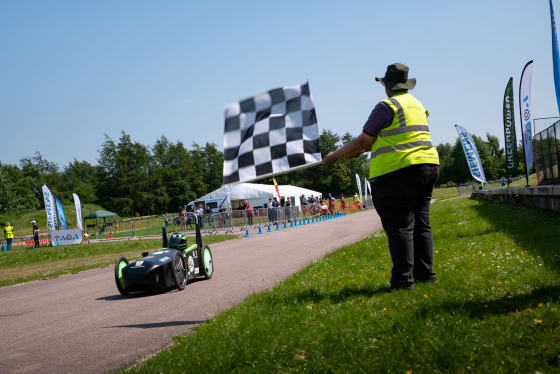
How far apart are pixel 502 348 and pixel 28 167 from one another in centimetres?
11297

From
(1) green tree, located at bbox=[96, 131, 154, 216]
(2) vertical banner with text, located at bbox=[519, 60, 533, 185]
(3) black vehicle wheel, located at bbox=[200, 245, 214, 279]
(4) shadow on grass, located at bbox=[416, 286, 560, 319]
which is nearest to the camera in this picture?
(4) shadow on grass, located at bbox=[416, 286, 560, 319]

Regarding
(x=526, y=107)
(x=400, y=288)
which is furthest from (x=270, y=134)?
(x=526, y=107)

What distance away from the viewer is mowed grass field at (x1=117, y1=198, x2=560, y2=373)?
263 centimetres

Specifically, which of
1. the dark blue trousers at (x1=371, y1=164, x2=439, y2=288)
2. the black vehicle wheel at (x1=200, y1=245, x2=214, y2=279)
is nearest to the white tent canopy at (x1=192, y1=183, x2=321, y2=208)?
the black vehicle wheel at (x1=200, y1=245, x2=214, y2=279)

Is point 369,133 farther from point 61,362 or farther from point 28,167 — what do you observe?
point 28,167

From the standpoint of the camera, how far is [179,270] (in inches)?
297

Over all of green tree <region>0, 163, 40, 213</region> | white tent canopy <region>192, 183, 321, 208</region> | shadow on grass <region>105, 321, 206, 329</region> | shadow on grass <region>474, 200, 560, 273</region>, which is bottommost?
shadow on grass <region>105, 321, 206, 329</region>

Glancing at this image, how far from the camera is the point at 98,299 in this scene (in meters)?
7.46

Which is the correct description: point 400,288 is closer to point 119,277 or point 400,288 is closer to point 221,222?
point 119,277

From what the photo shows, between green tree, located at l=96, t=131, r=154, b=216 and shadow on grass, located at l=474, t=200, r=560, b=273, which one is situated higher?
green tree, located at l=96, t=131, r=154, b=216

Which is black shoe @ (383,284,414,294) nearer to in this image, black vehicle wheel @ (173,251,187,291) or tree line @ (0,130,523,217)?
black vehicle wheel @ (173,251,187,291)

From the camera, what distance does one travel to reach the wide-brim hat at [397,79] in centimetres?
463

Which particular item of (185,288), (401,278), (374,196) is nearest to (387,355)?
(401,278)

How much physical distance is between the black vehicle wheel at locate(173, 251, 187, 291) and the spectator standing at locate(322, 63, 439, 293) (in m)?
3.80
